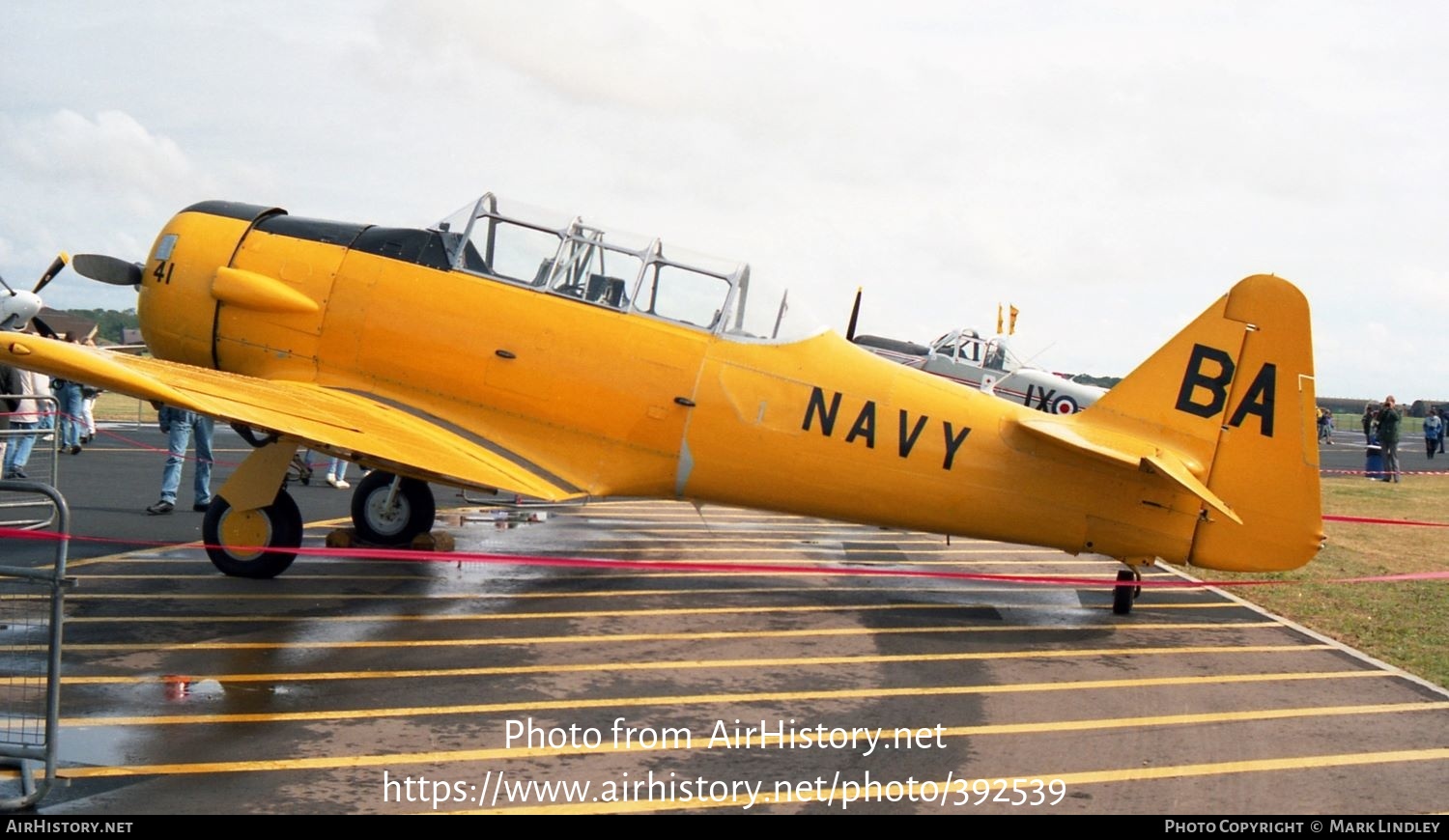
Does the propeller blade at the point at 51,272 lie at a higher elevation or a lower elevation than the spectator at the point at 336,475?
higher

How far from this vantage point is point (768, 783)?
15.4ft

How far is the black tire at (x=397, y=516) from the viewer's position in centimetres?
946

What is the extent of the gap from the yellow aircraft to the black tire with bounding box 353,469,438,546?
4.71 ft

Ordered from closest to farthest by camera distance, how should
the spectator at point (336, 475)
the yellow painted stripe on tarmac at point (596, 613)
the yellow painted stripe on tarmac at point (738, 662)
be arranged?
the yellow painted stripe on tarmac at point (738, 662) → the yellow painted stripe on tarmac at point (596, 613) → the spectator at point (336, 475)

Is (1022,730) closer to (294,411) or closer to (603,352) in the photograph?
(603,352)

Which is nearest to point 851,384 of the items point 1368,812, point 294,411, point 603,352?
point 603,352

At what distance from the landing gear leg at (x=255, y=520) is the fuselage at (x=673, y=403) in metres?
0.93

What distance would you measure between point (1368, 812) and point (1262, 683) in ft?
7.03

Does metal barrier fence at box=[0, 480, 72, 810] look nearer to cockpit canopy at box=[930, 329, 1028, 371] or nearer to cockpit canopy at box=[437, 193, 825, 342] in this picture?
cockpit canopy at box=[437, 193, 825, 342]

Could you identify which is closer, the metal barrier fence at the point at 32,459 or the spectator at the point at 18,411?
the metal barrier fence at the point at 32,459

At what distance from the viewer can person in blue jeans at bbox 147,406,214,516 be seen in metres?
10.9

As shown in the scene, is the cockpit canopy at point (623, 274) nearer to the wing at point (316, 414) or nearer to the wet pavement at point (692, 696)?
the wing at point (316, 414)

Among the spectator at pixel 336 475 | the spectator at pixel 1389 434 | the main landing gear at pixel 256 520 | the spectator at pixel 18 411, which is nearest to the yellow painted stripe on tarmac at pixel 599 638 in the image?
the main landing gear at pixel 256 520

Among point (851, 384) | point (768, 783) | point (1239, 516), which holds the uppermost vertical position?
point (851, 384)
